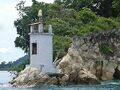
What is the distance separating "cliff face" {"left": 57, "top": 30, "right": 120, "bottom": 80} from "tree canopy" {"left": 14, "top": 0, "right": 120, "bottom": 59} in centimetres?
263

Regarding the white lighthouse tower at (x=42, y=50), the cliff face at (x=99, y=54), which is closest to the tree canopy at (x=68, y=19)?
the cliff face at (x=99, y=54)

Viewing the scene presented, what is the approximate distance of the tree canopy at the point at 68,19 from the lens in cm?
5000

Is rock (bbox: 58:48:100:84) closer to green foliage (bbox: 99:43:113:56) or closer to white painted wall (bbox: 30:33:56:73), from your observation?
white painted wall (bbox: 30:33:56:73)

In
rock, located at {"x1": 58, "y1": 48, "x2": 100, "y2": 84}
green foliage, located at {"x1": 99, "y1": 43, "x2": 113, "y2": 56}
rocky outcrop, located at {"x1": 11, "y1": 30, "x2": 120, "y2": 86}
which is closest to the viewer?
rocky outcrop, located at {"x1": 11, "y1": 30, "x2": 120, "y2": 86}

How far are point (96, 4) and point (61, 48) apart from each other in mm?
16879

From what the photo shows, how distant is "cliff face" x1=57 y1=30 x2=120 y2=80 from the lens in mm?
43000

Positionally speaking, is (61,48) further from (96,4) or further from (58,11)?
(96,4)

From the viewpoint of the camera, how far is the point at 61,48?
46.9m

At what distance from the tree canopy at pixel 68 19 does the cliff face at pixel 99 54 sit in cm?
263

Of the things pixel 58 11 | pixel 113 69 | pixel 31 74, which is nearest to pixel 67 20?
pixel 58 11

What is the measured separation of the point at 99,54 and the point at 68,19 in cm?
955

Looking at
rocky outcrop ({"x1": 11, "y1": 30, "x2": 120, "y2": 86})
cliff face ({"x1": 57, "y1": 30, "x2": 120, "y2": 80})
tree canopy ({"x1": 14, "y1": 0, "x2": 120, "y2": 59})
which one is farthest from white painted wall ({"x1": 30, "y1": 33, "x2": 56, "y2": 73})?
tree canopy ({"x1": 14, "y1": 0, "x2": 120, "y2": 59})

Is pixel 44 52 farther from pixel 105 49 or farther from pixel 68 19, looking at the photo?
pixel 68 19

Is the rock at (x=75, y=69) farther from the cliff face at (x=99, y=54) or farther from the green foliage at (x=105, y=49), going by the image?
the green foliage at (x=105, y=49)
